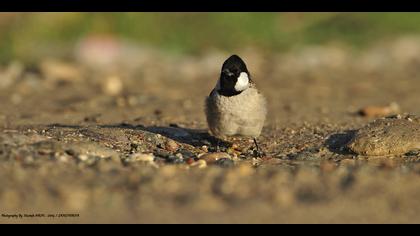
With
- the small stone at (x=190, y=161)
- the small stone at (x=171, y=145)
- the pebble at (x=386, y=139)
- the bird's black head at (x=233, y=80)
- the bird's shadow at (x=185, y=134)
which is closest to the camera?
the small stone at (x=190, y=161)

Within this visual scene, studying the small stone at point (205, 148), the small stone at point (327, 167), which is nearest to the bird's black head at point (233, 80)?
the small stone at point (205, 148)

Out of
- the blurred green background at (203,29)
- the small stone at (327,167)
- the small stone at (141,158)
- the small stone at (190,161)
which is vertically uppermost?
the blurred green background at (203,29)

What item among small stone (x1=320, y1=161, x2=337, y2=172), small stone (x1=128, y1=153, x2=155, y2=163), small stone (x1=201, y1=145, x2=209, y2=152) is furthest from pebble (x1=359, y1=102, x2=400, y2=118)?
small stone (x1=128, y1=153, x2=155, y2=163)

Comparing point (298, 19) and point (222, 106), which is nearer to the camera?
point (222, 106)

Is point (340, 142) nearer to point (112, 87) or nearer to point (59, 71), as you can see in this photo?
point (112, 87)

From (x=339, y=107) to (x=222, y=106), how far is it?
3.47 m

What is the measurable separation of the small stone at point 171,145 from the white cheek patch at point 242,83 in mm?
737

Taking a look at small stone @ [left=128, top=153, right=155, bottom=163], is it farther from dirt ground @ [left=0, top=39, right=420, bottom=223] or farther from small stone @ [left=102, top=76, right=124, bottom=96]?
small stone @ [left=102, top=76, right=124, bottom=96]

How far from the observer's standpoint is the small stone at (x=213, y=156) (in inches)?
247

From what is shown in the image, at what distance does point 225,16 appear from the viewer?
49.2ft

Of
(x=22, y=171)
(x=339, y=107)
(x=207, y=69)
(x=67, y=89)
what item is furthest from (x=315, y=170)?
(x=207, y=69)

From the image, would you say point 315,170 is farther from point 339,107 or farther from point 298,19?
point 298,19

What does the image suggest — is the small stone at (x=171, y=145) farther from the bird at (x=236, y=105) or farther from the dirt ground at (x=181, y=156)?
the bird at (x=236, y=105)
